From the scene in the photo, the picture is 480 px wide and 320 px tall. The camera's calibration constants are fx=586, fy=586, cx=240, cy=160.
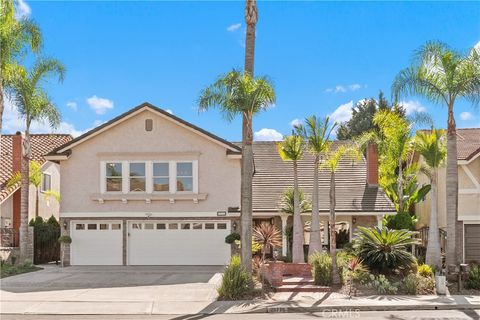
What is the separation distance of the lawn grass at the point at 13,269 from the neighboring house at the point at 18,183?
14.5 ft

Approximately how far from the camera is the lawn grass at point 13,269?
76.5ft

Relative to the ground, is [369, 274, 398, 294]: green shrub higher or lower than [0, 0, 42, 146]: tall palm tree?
lower

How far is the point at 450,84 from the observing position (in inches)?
761

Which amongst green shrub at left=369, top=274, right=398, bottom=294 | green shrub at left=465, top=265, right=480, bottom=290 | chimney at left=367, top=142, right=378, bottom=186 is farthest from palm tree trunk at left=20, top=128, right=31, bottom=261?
green shrub at left=465, top=265, right=480, bottom=290

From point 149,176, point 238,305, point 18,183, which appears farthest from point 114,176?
point 238,305

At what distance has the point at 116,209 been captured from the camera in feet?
89.1

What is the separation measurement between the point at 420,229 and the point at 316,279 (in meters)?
15.3

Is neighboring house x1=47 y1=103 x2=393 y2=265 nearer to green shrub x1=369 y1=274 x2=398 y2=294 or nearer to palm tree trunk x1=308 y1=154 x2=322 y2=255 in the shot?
palm tree trunk x1=308 y1=154 x2=322 y2=255

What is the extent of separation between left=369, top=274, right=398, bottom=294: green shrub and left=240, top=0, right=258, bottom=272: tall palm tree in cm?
379

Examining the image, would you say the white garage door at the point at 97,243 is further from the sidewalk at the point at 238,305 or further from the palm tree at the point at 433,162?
the palm tree at the point at 433,162

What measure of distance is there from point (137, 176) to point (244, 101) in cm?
1060

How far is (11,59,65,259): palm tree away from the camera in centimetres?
2550

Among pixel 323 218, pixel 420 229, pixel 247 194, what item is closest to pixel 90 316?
pixel 247 194

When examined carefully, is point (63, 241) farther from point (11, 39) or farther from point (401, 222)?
point (401, 222)
